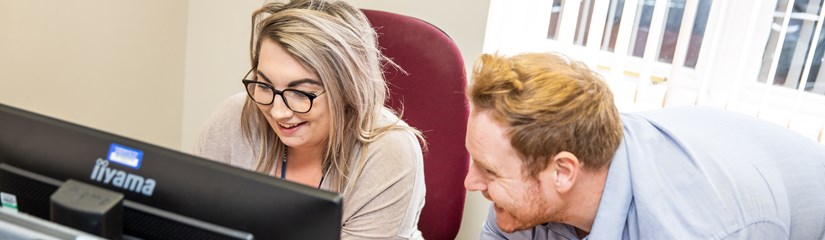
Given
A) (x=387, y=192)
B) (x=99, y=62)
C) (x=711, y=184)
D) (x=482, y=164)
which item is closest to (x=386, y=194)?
(x=387, y=192)

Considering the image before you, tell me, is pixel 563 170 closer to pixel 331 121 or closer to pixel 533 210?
pixel 533 210

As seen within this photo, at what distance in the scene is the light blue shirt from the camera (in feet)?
3.34

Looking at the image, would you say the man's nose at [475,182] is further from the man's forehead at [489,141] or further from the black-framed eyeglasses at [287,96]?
the black-framed eyeglasses at [287,96]

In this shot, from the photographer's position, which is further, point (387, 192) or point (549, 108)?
point (387, 192)

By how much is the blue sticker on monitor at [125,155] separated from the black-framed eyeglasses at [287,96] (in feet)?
1.72

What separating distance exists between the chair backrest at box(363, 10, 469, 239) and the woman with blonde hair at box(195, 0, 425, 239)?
0.21 metres

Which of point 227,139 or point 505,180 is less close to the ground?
point 505,180

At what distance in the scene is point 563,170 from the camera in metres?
1.06

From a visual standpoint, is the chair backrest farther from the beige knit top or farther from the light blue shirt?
the light blue shirt

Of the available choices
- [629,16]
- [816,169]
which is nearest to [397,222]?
[816,169]

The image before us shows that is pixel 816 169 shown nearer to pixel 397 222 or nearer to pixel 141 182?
pixel 397 222

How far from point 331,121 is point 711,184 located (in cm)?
69

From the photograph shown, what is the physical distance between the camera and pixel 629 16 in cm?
179

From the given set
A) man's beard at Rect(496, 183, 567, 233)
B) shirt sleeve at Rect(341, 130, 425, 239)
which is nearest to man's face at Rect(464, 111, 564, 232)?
man's beard at Rect(496, 183, 567, 233)
